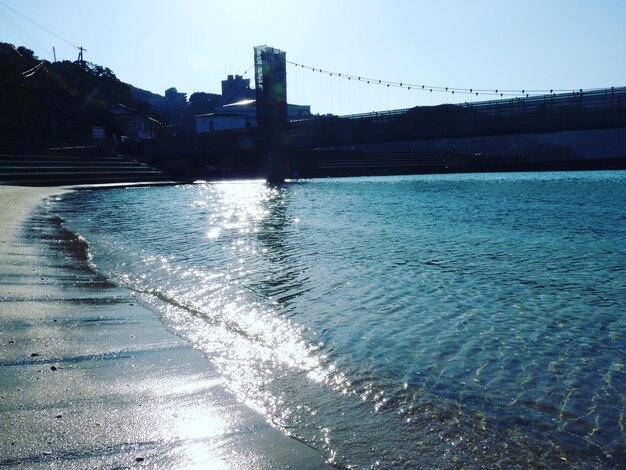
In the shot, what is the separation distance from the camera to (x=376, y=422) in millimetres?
3654

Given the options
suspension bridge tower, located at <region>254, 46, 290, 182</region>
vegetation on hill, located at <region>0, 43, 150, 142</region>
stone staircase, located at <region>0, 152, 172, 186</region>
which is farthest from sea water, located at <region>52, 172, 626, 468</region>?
suspension bridge tower, located at <region>254, 46, 290, 182</region>

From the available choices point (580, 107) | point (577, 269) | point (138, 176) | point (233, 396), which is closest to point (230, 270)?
point (233, 396)

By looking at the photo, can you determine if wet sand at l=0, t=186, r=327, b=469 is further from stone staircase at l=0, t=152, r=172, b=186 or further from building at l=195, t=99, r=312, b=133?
building at l=195, t=99, r=312, b=133

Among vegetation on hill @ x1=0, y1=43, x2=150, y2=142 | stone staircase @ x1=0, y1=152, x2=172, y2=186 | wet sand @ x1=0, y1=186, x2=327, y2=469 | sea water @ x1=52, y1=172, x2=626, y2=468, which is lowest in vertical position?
sea water @ x1=52, y1=172, x2=626, y2=468

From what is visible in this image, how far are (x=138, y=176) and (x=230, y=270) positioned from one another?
134 ft

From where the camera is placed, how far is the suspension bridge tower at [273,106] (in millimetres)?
62312

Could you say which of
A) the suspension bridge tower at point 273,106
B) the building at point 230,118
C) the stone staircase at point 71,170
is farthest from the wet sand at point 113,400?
the building at point 230,118

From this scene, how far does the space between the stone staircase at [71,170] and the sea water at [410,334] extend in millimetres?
24371

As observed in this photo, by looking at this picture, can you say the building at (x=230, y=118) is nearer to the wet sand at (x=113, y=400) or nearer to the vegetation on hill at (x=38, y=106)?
the vegetation on hill at (x=38, y=106)

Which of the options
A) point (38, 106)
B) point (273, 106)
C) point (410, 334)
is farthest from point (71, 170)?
point (410, 334)

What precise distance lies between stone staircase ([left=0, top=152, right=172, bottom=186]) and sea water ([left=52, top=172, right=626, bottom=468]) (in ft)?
80.0

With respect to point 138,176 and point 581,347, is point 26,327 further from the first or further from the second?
point 138,176

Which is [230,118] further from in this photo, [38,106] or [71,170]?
[71,170]

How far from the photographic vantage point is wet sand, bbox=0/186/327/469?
9.52ft
